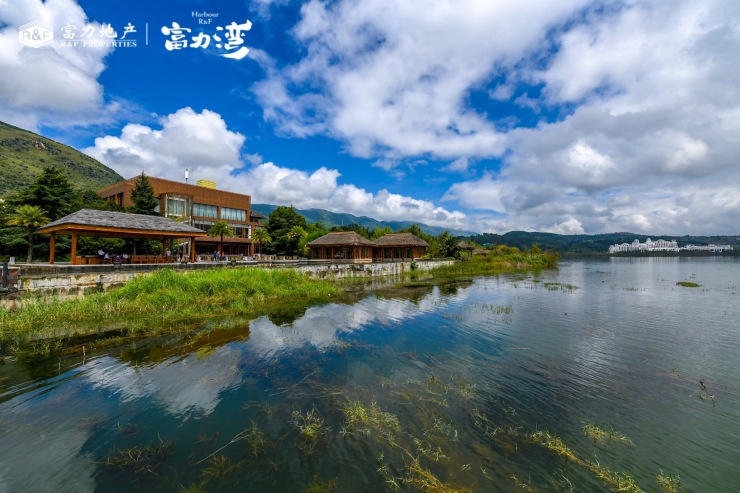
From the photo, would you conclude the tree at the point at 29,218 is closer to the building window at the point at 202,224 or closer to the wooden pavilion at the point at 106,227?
the wooden pavilion at the point at 106,227

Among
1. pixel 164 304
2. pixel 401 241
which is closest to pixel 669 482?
pixel 164 304

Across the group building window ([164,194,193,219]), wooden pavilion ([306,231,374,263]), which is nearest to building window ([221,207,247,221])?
building window ([164,194,193,219])

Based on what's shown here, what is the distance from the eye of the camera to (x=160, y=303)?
1502 cm

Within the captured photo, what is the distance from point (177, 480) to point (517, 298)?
71.2 feet

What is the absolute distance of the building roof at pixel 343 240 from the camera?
139 feet

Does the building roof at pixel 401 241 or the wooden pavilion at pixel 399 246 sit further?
the wooden pavilion at pixel 399 246

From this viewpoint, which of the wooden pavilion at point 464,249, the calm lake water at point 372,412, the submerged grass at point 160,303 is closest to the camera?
the calm lake water at point 372,412

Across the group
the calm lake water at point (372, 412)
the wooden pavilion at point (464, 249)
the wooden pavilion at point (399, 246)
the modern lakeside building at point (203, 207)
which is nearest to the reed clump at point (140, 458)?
the calm lake water at point (372, 412)

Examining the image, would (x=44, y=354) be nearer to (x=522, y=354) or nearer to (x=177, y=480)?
(x=177, y=480)

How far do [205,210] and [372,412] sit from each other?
188 ft

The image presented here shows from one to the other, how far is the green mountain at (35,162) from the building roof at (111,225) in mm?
72733

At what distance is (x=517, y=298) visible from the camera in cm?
2112

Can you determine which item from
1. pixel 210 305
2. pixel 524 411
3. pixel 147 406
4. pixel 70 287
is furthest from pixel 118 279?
pixel 524 411

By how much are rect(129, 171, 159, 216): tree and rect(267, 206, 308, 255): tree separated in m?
17.7
